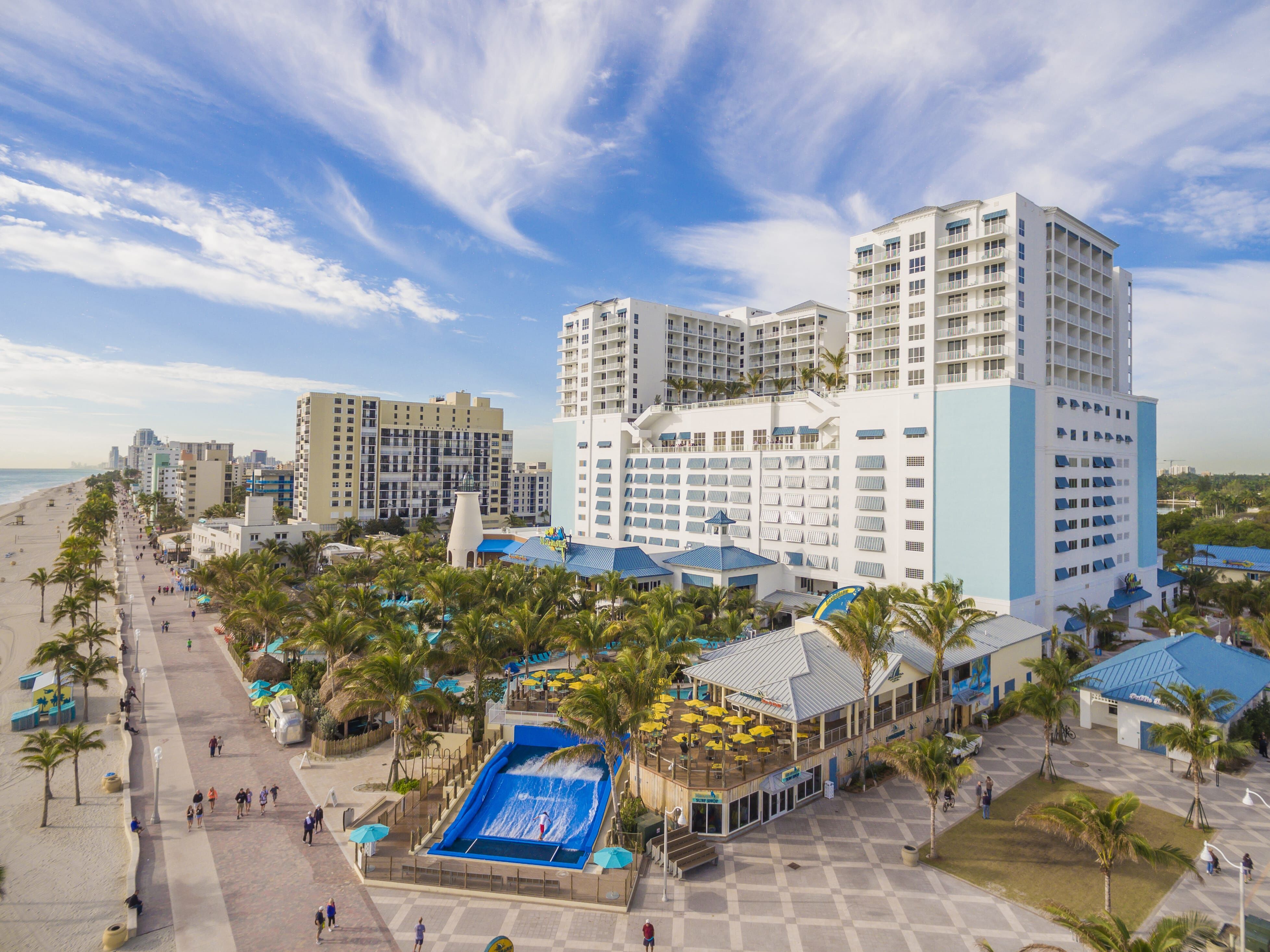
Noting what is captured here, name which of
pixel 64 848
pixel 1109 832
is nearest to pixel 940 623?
pixel 1109 832

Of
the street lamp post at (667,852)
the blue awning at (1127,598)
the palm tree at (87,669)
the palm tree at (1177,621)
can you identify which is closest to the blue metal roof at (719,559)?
the palm tree at (1177,621)

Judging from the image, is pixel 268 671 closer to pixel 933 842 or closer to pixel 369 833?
pixel 369 833

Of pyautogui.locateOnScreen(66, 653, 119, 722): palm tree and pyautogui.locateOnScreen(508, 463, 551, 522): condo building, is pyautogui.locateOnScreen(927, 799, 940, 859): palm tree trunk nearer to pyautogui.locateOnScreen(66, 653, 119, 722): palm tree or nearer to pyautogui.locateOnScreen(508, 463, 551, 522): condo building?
pyautogui.locateOnScreen(66, 653, 119, 722): palm tree

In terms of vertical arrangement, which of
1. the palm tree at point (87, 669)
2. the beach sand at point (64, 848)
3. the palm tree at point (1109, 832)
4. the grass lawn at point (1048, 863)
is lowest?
the beach sand at point (64, 848)

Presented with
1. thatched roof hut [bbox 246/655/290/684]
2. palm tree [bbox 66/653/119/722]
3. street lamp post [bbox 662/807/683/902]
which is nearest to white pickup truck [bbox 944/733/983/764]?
street lamp post [bbox 662/807/683/902]

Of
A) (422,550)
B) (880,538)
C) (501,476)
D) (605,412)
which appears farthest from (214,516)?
(880,538)

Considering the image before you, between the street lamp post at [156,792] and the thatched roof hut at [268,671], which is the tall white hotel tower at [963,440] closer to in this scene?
the thatched roof hut at [268,671]
